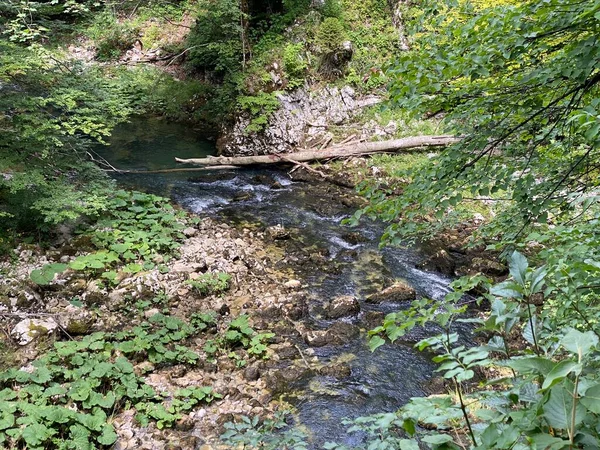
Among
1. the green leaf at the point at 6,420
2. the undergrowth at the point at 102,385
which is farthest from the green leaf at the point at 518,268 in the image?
the green leaf at the point at 6,420

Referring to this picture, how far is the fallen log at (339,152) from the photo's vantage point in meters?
11.3

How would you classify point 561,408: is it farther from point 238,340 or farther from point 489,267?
point 489,267

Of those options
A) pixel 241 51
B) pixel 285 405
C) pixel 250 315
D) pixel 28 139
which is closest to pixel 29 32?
pixel 28 139

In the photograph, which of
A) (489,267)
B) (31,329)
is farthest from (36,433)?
(489,267)

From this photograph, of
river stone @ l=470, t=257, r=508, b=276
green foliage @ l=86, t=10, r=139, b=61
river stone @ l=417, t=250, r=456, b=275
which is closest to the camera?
river stone @ l=470, t=257, r=508, b=276

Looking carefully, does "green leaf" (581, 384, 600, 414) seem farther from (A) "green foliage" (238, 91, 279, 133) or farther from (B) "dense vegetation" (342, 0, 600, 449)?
(A) "green foliage" (238, 91, 279, 133)

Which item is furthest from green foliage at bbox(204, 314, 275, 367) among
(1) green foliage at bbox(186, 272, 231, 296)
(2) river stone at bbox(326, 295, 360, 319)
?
(2) river stone at bbox(326, 295, 360, 319)

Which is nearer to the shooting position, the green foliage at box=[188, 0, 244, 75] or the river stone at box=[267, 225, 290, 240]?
the river stone at box=[267, 225, 290, 240]

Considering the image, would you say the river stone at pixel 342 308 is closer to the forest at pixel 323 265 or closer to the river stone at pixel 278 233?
the forest at pixel 323 265

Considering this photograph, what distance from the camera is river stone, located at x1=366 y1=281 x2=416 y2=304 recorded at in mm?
6188

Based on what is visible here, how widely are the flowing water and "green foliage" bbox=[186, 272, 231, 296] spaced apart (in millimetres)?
1371

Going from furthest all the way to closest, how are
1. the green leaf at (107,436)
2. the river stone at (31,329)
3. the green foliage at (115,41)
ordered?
1. the green foliage at (115,41)
2. the river stone at (31,329)
3. the green leaf at (107,436)

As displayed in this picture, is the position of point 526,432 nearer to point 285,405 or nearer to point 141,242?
point 285,405

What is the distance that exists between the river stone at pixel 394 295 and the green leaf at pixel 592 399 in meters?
5.46
